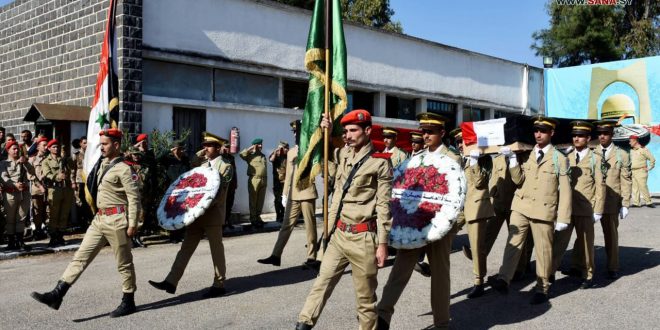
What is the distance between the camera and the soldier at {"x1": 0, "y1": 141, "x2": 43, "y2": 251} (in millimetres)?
10016

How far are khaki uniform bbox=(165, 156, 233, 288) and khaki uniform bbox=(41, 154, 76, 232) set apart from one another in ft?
15.1

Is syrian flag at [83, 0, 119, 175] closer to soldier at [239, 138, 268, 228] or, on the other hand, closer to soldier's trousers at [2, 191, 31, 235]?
soldier's trousers at [2, 191, 31, 235]

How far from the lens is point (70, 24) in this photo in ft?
46.9

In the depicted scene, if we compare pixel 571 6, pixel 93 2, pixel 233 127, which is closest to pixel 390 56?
pixel 233 127

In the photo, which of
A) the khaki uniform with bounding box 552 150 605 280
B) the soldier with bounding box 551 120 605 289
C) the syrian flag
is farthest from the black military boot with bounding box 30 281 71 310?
the soldier with bounding box 551 120 605 289

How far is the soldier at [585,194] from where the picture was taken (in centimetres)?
743

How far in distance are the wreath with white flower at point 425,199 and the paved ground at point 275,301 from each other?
42.4 inches

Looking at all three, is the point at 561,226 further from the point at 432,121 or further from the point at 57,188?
the point at 57,188

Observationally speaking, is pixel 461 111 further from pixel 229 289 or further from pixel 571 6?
pixel 229 289

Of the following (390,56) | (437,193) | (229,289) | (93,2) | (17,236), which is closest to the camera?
(437,193)

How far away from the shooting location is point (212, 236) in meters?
7.07

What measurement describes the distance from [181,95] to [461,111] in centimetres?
1171

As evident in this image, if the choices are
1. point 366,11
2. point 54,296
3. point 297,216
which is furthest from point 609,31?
point 54,296

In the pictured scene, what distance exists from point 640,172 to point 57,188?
14914 mm
